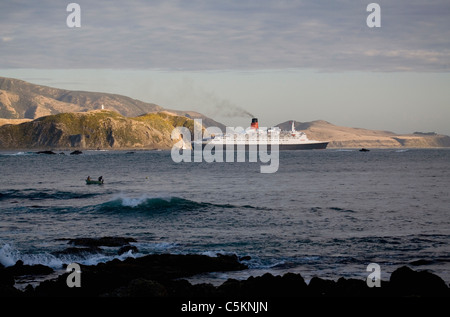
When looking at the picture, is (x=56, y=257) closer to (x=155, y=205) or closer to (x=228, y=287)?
(x=228, y=287)

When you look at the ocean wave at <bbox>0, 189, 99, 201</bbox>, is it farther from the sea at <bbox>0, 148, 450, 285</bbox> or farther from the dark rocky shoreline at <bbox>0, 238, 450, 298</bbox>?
→ the dark rocky shoreline at <bbox>0, 238, 450, 298</bbox>

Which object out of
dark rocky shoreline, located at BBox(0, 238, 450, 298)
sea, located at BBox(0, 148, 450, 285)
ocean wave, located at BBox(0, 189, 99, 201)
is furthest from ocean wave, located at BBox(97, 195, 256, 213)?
dark rocky shoreline, located at BBox(0, 238, 450, 298)

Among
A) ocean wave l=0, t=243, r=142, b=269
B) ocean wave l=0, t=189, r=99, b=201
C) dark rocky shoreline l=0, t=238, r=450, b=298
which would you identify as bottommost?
ocean wave l=0, t=243, r=142, b=269

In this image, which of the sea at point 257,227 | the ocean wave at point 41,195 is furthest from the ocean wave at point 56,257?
the ocean wave at point 41,195

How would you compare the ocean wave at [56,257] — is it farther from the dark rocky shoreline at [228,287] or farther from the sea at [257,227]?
the dark rocky shoreline at [228,287]

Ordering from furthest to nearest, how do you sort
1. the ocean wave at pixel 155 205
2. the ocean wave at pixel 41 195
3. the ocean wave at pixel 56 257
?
the ocean wave at pixel 41 195 < the ocean wave at pixel 155 205 < the ocean wave at pixel 56 257

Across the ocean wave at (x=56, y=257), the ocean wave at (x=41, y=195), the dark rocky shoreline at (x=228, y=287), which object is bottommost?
the ocean wave at (x=56, y=257)

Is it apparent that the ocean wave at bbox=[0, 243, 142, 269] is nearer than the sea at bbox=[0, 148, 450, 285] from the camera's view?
Yes

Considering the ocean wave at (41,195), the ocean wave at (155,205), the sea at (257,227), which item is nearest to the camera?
the sea at (257,227)

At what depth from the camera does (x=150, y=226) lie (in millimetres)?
31766

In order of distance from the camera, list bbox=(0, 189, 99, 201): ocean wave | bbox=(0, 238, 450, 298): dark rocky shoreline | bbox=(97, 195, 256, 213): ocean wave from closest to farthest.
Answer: bbox=(0, 238, 450, 298): dark rocky shoreline
bbox=(97, 195, 256, 213): ocean wave
bbox=(0, 189, 99, 201): ocean wave

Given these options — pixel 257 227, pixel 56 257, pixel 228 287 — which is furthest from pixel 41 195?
pixel 228 287
